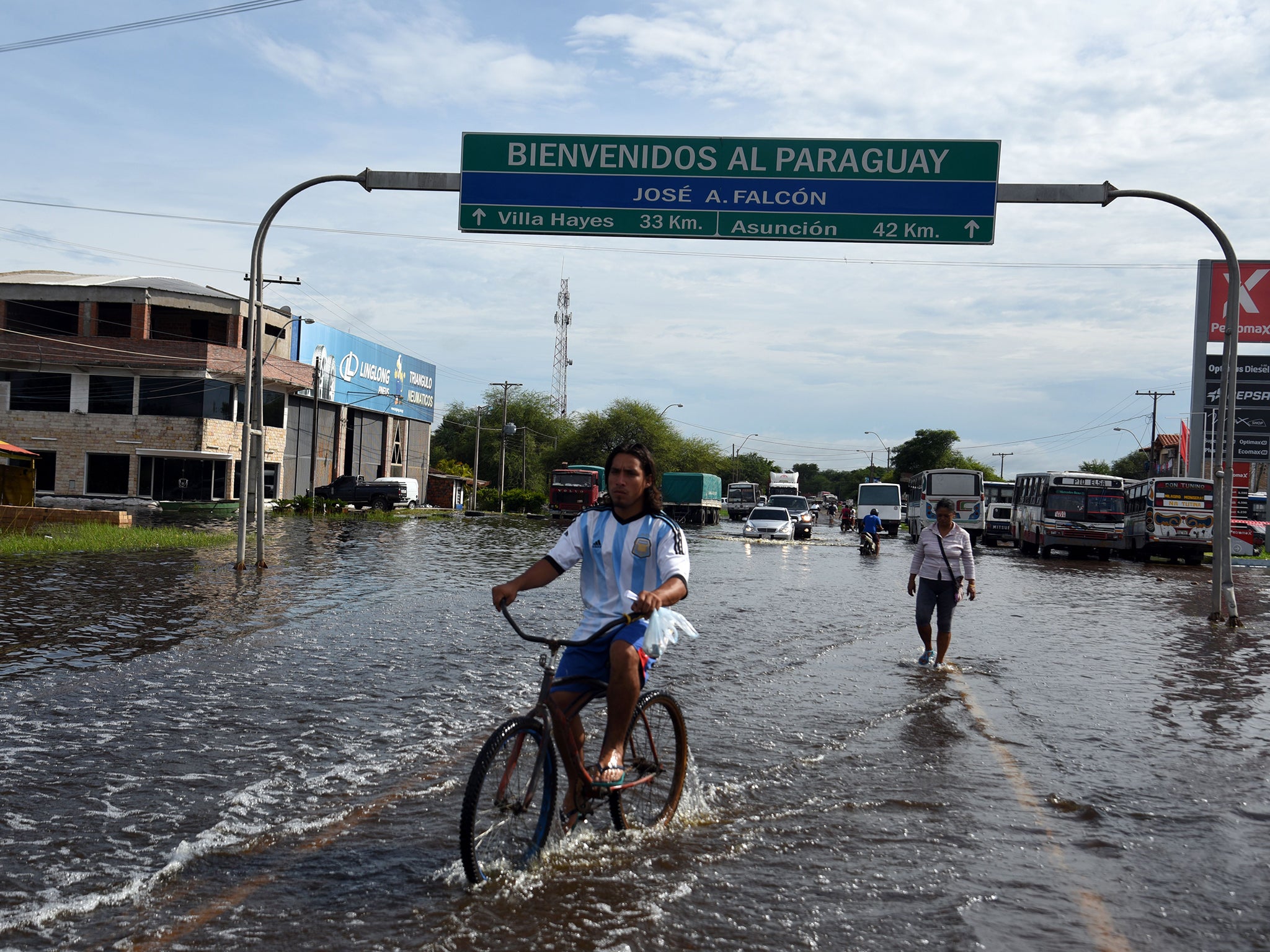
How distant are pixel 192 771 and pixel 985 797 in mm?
4243

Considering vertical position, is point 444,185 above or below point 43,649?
above

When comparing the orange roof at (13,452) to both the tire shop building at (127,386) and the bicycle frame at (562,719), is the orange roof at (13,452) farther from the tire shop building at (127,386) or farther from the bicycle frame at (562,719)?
the bicycle frame at (562,719)

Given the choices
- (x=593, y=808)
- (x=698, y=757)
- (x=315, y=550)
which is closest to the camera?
A: (x=593, y=808)

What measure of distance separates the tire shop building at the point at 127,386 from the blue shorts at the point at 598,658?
45.5 meters

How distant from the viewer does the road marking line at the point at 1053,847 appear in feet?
13.2

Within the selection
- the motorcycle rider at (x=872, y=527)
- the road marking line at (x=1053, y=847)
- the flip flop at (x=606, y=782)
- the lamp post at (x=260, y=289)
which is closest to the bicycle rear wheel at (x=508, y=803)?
the flip flop at (x=606, y=782)

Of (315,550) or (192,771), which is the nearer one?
(192,771)

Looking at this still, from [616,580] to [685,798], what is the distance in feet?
4.69

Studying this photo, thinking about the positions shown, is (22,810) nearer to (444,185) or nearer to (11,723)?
(11,723)

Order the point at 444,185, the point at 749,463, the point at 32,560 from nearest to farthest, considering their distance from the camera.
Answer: the point at 444,185
the point at 32,560
the point at 749,463

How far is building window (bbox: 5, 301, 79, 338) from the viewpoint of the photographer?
173 ft

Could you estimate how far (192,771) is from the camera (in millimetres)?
5988

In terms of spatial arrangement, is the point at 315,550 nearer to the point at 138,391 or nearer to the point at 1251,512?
the point at 138,391

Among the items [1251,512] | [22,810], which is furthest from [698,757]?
[1251,512]
